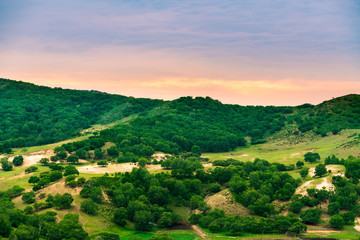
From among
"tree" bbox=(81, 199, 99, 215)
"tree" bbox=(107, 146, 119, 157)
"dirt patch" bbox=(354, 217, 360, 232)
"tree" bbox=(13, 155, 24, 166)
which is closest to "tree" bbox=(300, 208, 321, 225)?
"dirt patch" bbox=(354, 217, 360, 232)

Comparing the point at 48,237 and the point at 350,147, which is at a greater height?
the point at 350,147

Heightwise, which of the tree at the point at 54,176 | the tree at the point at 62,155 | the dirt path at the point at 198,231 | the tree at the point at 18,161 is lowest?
the dirt path at the point at 198,231

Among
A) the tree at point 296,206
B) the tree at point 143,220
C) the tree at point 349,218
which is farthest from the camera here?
the tree at point 296,206

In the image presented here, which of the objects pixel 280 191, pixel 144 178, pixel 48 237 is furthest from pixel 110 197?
pixel 280 191

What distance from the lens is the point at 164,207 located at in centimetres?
12512

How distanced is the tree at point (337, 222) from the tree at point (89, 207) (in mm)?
66701

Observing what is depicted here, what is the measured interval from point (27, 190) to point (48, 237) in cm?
4027

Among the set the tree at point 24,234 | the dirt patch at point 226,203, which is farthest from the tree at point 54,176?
the dirt patch at point 226,203

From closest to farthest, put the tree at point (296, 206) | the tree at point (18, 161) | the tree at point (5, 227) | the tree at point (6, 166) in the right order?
the tree at point (5, 227)
the tree at point (296, 206)
the tree at point (6, 166)
the tree at point (18, 161)

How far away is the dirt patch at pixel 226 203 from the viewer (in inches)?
4909

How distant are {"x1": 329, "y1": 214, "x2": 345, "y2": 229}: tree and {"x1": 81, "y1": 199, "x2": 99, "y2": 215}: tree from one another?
2626 inches

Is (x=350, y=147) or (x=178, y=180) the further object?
(x=350, y=147)

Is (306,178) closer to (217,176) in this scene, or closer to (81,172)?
(217,176)

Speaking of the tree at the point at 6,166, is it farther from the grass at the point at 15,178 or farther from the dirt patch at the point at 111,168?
the dirt patch at the point at 111,168
